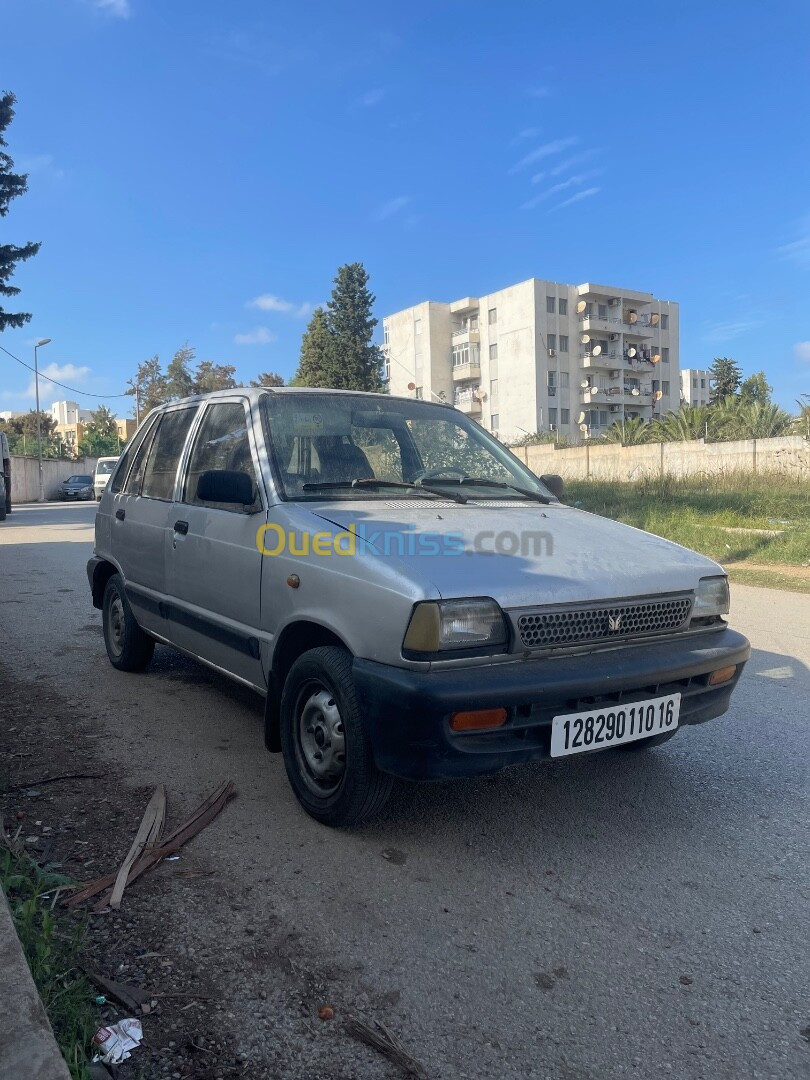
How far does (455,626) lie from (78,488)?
147 feet

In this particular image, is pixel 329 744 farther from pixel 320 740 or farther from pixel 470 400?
pixel 470 400

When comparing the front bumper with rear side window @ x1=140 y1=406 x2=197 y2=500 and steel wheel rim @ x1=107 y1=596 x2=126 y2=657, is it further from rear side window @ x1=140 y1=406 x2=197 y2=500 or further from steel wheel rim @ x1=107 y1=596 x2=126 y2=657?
steel wheel rim @ x1=107 y1=596 x2=126 y2=657

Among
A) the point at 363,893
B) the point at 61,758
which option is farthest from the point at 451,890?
the point at 61,758

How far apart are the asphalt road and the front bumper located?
0.46 m

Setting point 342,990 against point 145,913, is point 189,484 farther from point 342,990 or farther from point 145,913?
point 342,990

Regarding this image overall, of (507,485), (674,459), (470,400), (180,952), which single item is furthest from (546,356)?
(180,952)

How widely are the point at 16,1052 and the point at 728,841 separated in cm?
252

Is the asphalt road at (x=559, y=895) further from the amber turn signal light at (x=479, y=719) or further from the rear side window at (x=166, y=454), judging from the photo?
the rear side window at (x=166, y=454)

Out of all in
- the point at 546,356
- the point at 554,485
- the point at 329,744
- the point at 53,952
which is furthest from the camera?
the point at 546,356

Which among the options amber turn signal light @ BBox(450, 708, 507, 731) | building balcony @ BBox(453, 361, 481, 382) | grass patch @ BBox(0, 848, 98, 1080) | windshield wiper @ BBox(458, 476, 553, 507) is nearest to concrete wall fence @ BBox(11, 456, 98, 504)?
building balcony @ BBox(453, 361, 481, 382)

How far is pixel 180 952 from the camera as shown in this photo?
246cm

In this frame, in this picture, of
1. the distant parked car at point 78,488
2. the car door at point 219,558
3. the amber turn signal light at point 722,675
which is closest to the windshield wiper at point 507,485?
the car door at point 219,558

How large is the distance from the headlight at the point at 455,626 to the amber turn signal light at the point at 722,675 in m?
1.04

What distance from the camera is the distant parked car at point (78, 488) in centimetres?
4397
